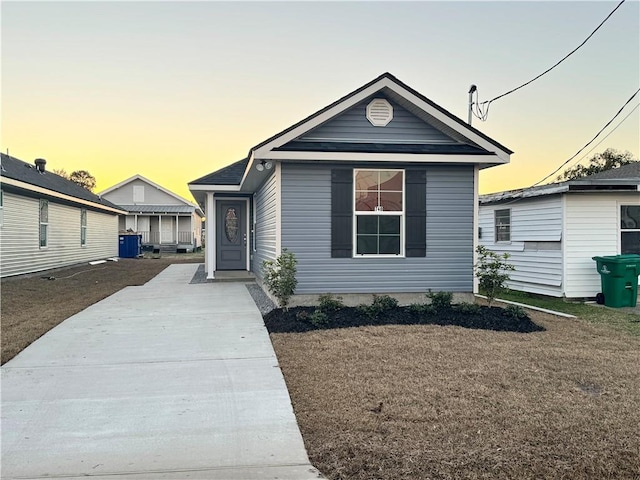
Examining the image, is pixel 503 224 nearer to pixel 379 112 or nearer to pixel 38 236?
pixel 379 112

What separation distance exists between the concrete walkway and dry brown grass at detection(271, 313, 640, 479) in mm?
319

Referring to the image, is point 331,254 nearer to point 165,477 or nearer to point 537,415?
point 537,415

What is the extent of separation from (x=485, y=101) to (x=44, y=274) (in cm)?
1548

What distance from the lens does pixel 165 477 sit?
9.87 feet

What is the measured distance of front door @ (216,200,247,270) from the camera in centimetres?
1521

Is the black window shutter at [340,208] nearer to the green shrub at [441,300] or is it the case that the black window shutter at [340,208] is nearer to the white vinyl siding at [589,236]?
the green shrub at [441,300]

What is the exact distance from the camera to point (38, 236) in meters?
15.7

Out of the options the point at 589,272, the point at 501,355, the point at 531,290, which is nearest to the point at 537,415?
the point at 501,355

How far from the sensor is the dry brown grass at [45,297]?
23.0 feet

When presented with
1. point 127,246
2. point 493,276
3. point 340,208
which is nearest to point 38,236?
point 340,208

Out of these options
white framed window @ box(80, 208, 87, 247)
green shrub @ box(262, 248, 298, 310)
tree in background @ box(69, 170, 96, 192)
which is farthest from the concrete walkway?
tree in background @ box(69, 170, 96, 192)

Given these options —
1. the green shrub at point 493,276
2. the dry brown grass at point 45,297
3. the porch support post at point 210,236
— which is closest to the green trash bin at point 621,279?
the green shrub at point 493,276

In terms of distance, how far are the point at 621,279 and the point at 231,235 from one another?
10.6 meters

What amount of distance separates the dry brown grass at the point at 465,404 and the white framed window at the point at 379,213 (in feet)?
8.08
